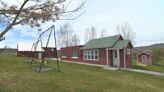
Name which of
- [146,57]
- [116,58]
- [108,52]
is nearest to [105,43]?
[108,52]

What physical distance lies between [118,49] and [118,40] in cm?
178

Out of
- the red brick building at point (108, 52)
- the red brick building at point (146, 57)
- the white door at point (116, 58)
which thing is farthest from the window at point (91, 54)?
the red brick building at point (146, 57)

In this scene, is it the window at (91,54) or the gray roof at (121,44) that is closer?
the gray roof at (121,44)

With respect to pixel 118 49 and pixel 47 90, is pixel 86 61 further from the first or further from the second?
pixel 47 90

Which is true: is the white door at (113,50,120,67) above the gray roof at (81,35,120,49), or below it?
below

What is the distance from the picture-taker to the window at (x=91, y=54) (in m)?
32.0

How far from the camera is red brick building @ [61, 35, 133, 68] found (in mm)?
26969

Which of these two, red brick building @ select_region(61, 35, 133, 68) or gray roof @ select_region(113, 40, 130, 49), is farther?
red brick building @ select_region(61, 35, 133, 68)

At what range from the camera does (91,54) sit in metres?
33.5

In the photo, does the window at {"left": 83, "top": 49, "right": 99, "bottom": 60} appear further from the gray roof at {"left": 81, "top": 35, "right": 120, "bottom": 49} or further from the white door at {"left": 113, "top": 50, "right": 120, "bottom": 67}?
the white door at {"left": 113, "top": 50, "right": 120, "bottom": 67}

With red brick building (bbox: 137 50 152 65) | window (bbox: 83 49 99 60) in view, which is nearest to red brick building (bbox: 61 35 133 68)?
window (bbox: 83 49 99 60)

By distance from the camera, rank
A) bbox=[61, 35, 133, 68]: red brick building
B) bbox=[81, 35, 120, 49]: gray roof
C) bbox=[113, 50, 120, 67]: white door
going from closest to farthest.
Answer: bbox=[61, 35, 133, 68]: red brick building
bbox=[113, 50, 120, 67]: white door
bbox=[81, 35, 120, 49]: gray roof

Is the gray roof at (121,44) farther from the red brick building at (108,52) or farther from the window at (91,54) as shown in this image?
the window at (91,54)

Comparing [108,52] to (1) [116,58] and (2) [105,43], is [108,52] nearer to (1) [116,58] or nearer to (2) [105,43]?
(1) [116,58]
